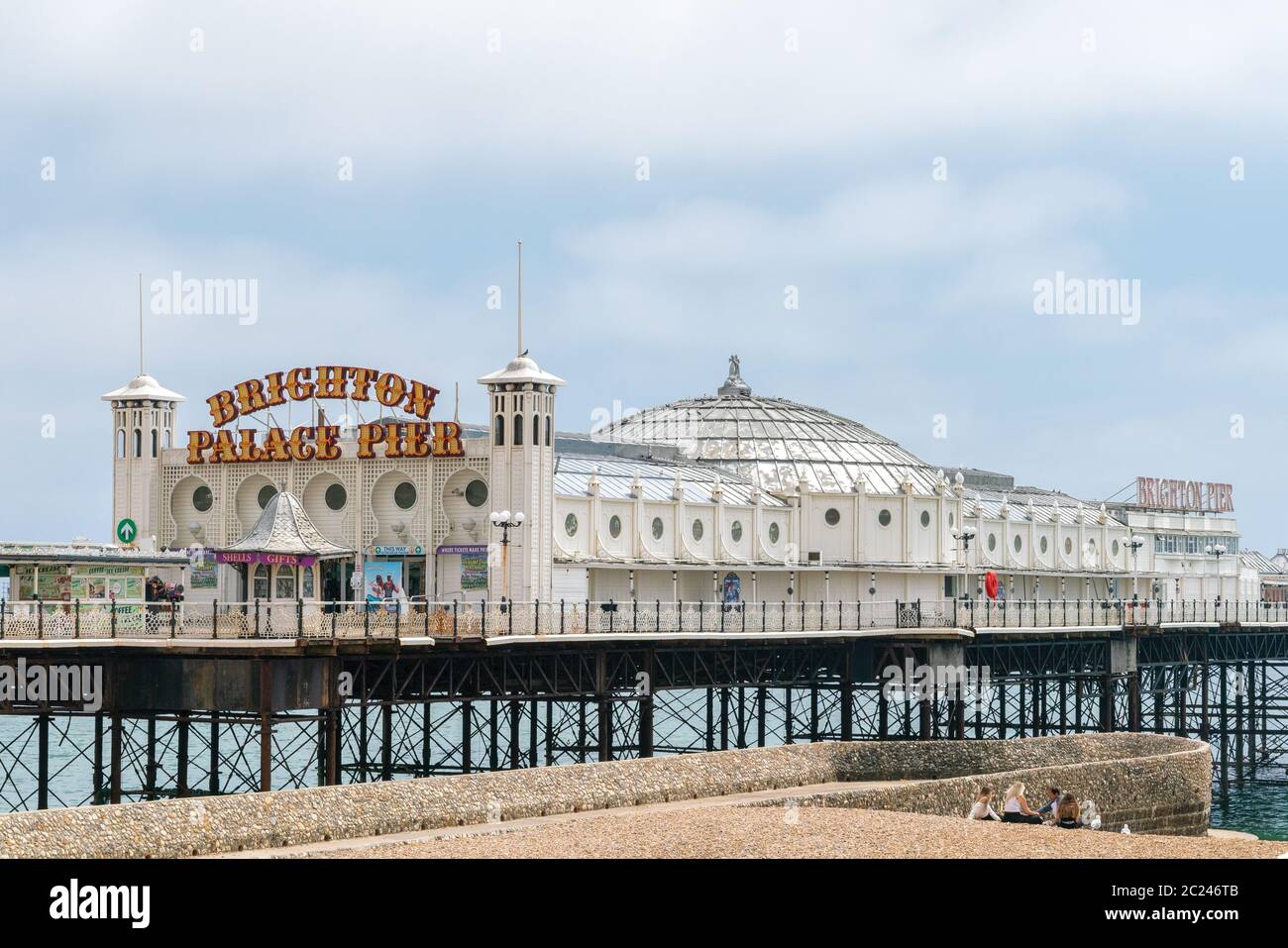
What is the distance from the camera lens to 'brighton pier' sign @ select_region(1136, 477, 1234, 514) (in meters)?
110

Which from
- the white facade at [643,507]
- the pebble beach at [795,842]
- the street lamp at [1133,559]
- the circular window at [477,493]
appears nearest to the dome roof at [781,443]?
the white facade at [643,507]

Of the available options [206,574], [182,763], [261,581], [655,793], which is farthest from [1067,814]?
[206,574]

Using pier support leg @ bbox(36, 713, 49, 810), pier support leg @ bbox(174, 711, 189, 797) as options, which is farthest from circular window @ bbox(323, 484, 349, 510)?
pier support leg @ bbox(36, 713, 49, 810)

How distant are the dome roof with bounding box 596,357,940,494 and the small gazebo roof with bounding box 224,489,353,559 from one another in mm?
29047

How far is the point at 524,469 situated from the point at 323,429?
7.44 m

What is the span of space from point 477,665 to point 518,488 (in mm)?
7403

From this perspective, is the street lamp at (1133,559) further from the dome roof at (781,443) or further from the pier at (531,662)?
the dome roof at (781,443)

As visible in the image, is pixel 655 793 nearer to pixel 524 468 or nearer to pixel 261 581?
pixel 524 468

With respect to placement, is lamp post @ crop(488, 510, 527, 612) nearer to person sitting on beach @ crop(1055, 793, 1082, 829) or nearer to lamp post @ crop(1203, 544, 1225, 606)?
person sitting on beach @ crop(1055, 793, 1082, 829)

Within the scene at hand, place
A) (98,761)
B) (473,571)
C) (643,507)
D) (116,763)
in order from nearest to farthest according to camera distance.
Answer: (116,763)
(98,761)
(473,571)
(643,507)

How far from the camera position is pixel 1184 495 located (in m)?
113
